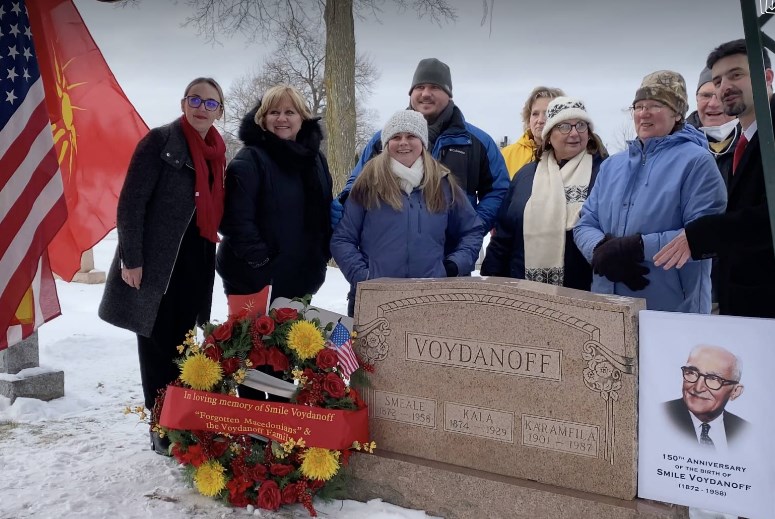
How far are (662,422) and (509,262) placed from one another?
1.52 meters

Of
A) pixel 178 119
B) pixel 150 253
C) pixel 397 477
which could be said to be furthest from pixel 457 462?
pixel 178 119

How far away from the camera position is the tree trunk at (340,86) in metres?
10.8

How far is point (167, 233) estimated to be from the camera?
387 centimetres

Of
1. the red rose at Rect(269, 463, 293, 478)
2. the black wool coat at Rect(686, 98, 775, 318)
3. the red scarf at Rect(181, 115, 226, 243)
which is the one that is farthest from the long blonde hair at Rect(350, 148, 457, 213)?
the red rose at Rect(269, 463, 293, 478)

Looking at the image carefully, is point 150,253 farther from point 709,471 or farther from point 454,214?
point 709,471

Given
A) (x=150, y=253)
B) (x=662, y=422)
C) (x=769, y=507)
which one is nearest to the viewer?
(x=769, y=507)

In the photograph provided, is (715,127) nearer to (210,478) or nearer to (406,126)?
(406,126)

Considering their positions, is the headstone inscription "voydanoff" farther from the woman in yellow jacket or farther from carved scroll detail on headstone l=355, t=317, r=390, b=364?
the woman in yellow jacket

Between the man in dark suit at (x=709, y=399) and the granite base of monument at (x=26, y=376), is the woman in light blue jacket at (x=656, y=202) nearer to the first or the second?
the man in dark suit at (x=709, y=399)

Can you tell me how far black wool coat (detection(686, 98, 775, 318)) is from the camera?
3.00 metres

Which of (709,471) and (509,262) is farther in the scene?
(509,262)

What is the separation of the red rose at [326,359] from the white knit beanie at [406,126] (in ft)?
4.36

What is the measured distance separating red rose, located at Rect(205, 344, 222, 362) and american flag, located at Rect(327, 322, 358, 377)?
1.84ft

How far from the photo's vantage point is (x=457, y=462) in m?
3.36
